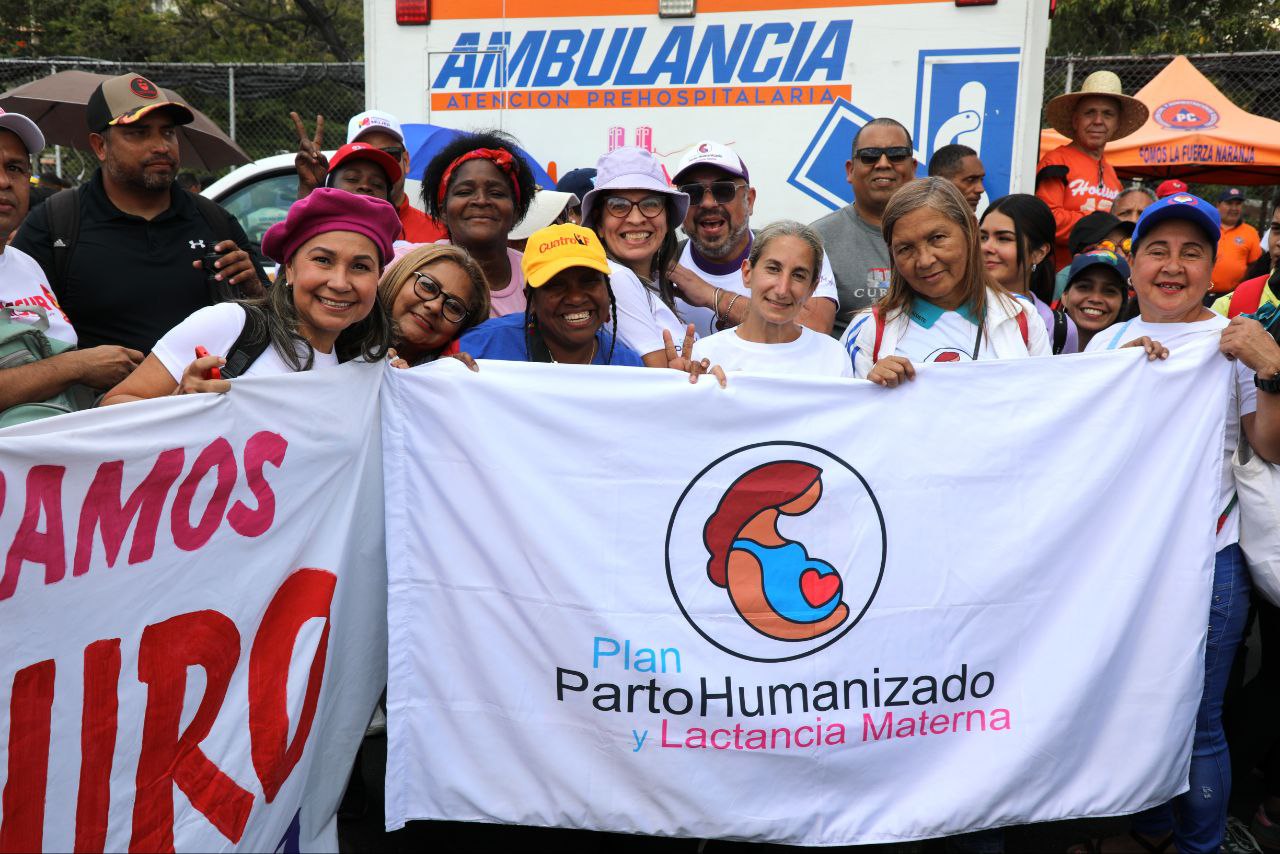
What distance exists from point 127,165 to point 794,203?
310cm

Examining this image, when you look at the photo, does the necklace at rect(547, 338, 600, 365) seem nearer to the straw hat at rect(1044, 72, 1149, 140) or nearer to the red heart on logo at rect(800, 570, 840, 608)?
the red heart on logo at rect(800, 570, 840, 608)

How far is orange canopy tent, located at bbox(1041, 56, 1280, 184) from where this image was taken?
962 centimetres

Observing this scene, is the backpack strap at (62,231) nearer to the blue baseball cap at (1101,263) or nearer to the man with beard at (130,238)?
the man with beard at (130,238)

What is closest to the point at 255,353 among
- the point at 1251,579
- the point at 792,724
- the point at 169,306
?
the point at 169,306

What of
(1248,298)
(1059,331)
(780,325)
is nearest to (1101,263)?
(1059,331)

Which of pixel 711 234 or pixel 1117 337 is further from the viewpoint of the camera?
pixel 711 234

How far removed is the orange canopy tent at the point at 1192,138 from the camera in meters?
9.62

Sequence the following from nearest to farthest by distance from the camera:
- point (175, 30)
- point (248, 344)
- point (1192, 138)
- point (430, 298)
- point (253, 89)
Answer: point (248, 344) < point (430, 298) < point (1192, 138) < point (253, 89) < point (175, 30)

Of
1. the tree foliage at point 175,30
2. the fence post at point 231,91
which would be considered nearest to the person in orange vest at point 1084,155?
the fence post at point 231,91

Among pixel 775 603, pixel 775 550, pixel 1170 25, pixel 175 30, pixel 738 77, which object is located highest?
pixel 175 30

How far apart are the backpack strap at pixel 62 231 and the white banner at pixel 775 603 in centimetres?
118

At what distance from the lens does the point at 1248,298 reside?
182 inches

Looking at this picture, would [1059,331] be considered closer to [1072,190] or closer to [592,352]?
[592,352]

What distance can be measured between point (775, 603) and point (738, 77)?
3153mm
